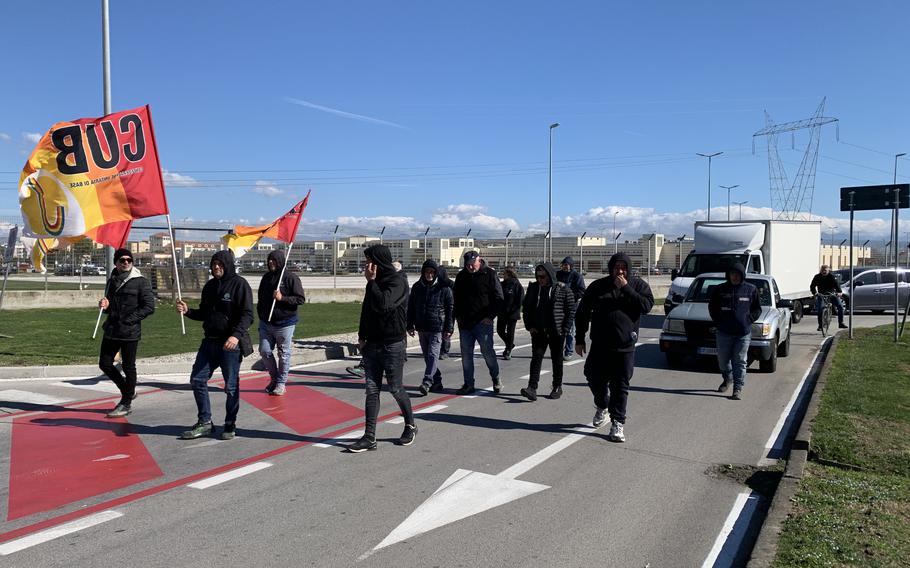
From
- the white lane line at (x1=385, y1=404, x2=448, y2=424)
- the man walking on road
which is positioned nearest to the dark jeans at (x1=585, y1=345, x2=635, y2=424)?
the white lane line at (x1=385, y1=404, x2=448, y2=424)

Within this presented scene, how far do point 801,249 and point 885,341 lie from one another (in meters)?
7.94

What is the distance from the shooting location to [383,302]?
665cm

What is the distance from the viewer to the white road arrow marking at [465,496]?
4812 mm

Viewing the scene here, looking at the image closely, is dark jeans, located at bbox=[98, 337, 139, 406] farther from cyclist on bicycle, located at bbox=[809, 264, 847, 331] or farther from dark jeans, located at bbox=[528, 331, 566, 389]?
cyclist on bicycle, located at bbox=[809, 264, 847, 331]

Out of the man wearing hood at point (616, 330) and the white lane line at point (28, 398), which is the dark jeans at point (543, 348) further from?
the white lane line at point (28, 398)

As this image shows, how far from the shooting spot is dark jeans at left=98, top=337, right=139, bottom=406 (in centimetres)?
796

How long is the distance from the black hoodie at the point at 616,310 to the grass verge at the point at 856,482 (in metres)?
1.96

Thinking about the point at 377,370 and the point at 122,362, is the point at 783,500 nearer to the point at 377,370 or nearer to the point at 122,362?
the point at 377,370

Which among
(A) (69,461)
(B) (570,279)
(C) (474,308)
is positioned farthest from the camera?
(B) (570,279)

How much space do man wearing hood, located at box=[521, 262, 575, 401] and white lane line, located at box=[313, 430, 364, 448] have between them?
2.54 m

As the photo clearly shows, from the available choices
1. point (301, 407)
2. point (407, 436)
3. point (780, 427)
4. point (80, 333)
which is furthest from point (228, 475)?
point (80, 333)

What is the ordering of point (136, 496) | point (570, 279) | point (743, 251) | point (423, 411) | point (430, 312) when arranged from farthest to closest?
1. point (743, 251)
2. point (570, 279)
3. point (430, 312)
4. point (423, 411)
5. point (136, 496)

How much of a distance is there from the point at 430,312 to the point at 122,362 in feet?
12.3

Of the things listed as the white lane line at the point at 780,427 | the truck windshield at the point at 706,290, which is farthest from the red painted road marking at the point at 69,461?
the truck windshield at the point at 706,290
